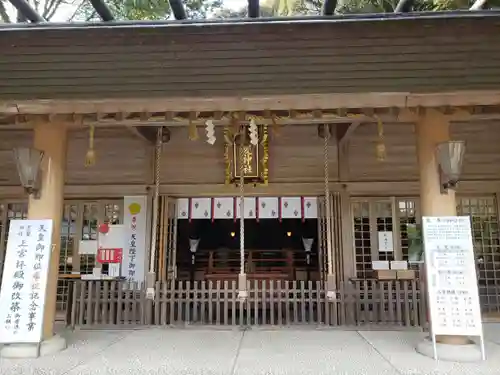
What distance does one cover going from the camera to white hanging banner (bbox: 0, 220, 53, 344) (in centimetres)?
557

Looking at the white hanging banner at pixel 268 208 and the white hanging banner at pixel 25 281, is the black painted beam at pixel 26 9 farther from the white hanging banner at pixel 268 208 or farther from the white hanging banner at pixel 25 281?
the white hanging banner at pixel 268 208

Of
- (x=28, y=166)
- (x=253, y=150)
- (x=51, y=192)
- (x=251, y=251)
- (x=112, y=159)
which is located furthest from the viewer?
(x=251, y=251)

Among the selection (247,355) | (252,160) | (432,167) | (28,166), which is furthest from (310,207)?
(28,166)

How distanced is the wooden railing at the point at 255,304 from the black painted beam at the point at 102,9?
15.8 feet

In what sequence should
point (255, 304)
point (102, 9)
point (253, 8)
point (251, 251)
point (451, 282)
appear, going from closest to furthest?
point (253, 8) < point (102, 9) < point (451, 282) < point (255, 304) < point (251, 251)

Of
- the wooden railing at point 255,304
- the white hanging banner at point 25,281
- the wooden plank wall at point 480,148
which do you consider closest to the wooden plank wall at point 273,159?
the wooden railing at point 255,304

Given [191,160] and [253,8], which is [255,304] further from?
[253,8]

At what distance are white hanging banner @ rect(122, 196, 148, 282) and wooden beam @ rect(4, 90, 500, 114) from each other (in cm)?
372

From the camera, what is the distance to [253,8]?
4945 millimetres

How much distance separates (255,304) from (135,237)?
303 centimetres

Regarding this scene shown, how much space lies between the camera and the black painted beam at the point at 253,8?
484cm

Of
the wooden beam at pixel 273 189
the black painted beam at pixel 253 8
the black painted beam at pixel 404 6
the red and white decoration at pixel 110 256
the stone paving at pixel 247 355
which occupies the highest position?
the black painted beam at pixel 404 6

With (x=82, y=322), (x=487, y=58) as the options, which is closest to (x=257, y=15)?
(x=487, y=58)

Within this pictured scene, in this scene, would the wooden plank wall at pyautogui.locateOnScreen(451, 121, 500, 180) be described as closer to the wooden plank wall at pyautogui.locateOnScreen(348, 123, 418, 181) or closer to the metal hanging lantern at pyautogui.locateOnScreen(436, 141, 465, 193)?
the wooden plank wall at pyautogui.locateOnScreen(348, 123, 418, 181)
